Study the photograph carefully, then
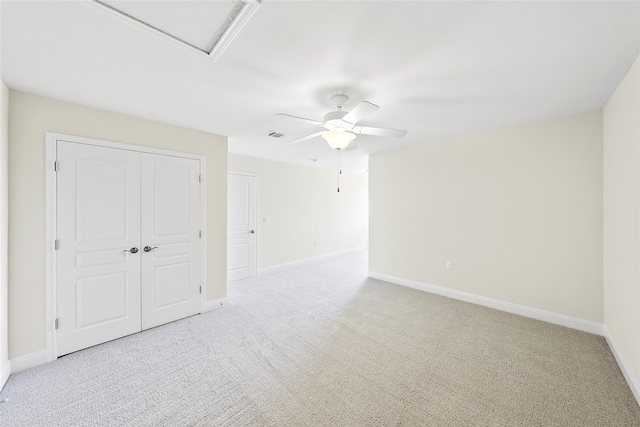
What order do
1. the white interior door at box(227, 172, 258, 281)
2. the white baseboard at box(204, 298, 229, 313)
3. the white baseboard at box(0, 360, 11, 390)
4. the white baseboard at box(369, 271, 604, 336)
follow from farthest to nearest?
1. the white interior door at box(227, 172, 258, 281)
2. the white baseboard at box(204, 298, 229, 313)
3. the white baseboard at box(369, 271, 604, 336)
4. the white baseboard at box(0, 360, 11, 390)

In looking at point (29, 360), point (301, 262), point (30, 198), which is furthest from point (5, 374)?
point (301, 262)

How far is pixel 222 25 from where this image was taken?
1.49 metres

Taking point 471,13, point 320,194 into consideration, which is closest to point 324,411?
point 471,13

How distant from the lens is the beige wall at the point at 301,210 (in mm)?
5387

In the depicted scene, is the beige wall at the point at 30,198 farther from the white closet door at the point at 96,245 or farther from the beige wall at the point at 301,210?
the beige wall at the point at 301,210

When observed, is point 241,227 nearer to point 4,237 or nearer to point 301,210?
point 301,210

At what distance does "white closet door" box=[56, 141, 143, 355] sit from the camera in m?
2.47

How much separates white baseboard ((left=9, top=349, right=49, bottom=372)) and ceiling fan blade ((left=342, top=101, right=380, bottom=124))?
350cm

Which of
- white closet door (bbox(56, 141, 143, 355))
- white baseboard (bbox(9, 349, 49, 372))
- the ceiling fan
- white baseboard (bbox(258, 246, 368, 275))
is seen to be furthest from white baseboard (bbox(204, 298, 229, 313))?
the ceiling fan

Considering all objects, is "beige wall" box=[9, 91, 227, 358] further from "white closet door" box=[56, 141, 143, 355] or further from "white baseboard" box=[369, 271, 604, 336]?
"white baseboard" box=[369, 271, 604, 336]

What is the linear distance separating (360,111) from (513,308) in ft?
11.0

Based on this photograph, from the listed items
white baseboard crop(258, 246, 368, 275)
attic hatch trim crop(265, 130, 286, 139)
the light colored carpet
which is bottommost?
the light colored carpet

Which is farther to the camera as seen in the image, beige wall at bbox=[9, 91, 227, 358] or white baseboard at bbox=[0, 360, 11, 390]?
beige wall at bbox=[9, 91, 227, 358]

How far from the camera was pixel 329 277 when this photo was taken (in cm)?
512
